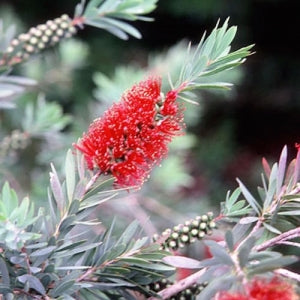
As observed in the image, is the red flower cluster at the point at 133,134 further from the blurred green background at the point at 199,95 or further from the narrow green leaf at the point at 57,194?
the blurred green background at the point at 199,95

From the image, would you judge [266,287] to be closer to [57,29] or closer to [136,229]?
[136,229]

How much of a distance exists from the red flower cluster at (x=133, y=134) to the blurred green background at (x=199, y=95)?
1.87 ft

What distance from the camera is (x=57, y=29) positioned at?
0.72 m

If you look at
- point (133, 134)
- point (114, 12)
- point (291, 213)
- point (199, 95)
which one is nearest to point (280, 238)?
point (291, 213)

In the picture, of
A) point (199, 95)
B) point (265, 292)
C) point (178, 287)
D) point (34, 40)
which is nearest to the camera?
point (265, 292)

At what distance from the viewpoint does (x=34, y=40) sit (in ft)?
2.35

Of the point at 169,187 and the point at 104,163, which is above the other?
the point at 104,163

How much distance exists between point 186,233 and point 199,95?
1090mm

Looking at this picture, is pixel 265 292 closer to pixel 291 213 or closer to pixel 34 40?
pixel 291 213

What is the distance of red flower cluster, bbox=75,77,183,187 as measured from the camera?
1.57 ft

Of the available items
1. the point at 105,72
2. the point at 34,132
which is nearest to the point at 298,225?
the point at 34,132

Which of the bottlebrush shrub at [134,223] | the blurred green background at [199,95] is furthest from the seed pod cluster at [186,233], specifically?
the blurred green background at [199,95]

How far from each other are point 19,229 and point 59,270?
7cm

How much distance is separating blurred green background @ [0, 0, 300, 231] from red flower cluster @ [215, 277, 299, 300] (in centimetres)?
68
